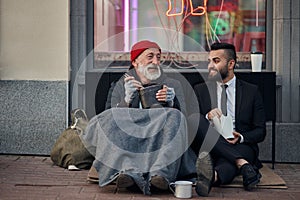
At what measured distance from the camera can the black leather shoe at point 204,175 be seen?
6.78 meters

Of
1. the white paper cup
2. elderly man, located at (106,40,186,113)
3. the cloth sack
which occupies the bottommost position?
the white paper cup

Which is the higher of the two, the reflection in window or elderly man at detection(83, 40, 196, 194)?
the reflection in window

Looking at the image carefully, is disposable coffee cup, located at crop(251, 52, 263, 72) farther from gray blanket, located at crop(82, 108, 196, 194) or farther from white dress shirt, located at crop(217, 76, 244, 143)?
gray blanket, located at crop(82, 108, 196, 194)

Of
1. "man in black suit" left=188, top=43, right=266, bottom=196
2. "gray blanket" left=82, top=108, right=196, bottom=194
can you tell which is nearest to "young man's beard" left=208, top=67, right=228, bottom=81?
"man in black suit" left=188, top=43, right=266, bottom=196

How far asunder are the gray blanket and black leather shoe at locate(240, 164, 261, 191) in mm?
509

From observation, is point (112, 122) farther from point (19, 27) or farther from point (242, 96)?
point (19, 27)

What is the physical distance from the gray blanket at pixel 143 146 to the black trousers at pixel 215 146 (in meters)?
0.16

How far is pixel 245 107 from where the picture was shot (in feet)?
25.1

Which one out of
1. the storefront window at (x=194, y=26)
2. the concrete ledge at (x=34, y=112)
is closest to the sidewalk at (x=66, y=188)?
the concrete ledge at (x=34, y=112)

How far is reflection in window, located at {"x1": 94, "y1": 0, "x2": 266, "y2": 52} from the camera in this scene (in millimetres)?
9086

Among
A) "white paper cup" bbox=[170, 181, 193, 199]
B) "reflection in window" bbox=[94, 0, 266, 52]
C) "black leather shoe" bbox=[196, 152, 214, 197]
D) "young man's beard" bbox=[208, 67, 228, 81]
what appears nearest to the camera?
"white paper cup" bbox=[170, 181, 193, 199]

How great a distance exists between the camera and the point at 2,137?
29.7ft

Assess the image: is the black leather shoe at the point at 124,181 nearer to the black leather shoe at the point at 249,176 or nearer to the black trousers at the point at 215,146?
the black trousers at the point at 215,146

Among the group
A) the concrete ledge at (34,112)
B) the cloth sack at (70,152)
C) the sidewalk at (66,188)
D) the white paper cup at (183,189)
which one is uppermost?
the concrete ledge at (34,112)
